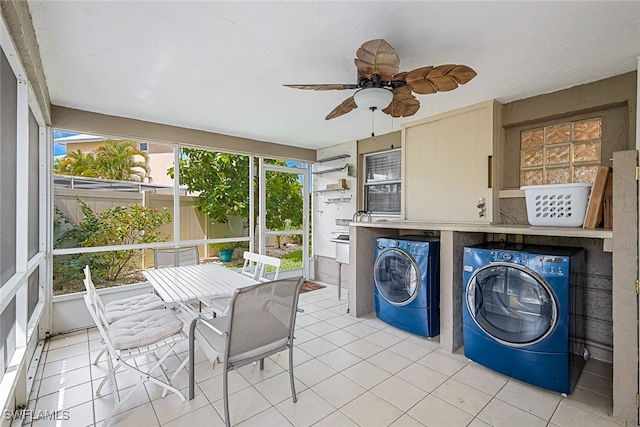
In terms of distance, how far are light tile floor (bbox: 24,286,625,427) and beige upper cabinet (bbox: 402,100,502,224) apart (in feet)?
5.07

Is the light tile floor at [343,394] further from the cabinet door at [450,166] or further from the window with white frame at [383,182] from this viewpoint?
the window with white frame at [383,182]

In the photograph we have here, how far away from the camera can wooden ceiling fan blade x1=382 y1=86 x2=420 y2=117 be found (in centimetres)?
205

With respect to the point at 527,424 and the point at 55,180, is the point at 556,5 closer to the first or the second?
the point at 527,424

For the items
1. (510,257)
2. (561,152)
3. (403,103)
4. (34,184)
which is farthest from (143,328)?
(561,152)

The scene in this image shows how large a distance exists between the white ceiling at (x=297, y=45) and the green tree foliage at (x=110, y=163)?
0.59m

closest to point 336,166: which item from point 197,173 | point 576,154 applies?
point 197,173

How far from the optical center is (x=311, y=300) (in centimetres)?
436

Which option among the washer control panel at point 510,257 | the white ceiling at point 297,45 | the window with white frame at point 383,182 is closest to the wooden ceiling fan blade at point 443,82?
the white ceiling at point 297,45

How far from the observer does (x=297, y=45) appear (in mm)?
2033

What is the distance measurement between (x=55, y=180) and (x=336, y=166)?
12.3ft

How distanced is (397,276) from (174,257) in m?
2.71

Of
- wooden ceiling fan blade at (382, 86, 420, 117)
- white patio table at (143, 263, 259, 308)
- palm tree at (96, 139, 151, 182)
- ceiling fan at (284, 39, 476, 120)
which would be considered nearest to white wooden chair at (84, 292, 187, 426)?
white patio table at (143, 263, 259, 308)

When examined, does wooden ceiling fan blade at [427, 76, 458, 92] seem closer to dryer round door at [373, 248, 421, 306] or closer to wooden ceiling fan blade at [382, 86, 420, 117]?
wooden ceiling fan blade at [382, 86, 420, 117]

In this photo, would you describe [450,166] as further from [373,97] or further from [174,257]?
[174,257]
